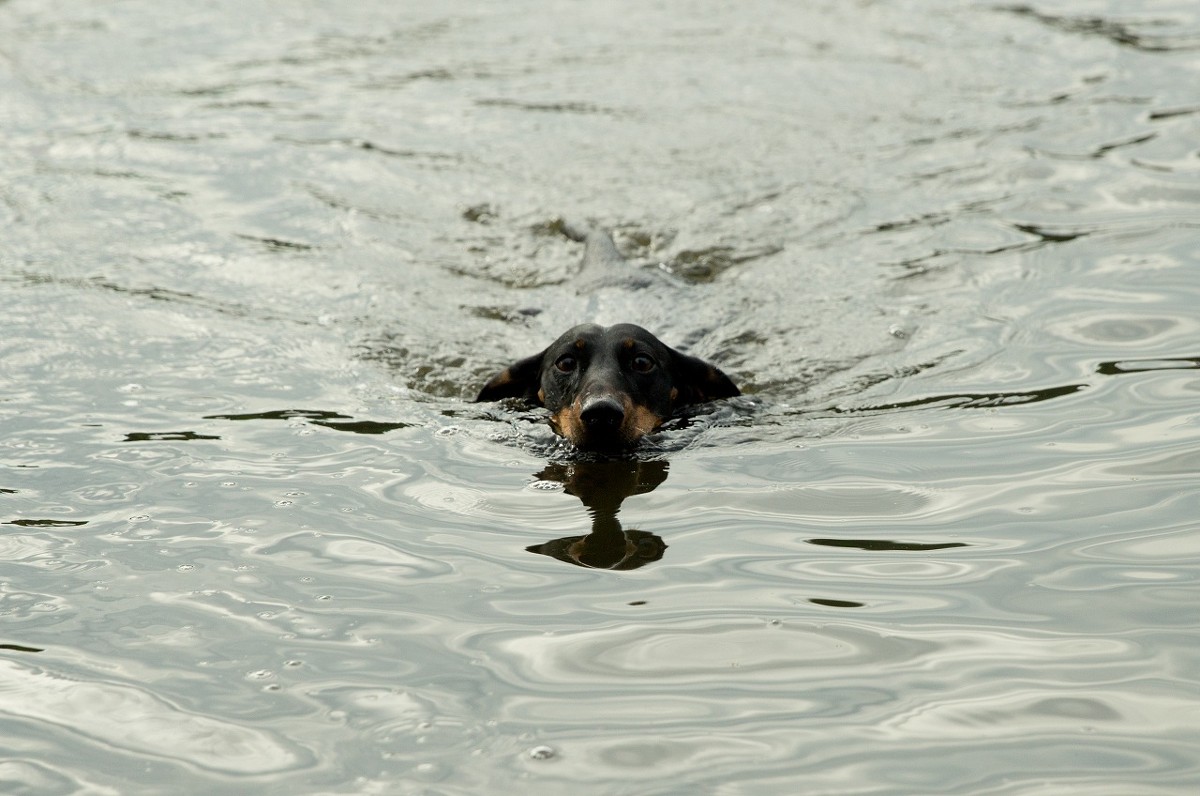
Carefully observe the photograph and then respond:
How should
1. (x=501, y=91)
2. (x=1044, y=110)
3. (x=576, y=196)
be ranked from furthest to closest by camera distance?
(x=501, y=91) → (x=1044, y=110) → (x=576, y=196)

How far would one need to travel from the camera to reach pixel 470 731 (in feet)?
11.2

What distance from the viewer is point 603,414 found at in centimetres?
566

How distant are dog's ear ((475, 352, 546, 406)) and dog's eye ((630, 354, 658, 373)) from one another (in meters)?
0.55

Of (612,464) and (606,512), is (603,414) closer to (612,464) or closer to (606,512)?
(612,464)

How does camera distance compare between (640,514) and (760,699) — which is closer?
(760,699)

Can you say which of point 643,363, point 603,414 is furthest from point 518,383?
point 603,414

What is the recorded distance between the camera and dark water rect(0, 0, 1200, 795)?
11.3ft

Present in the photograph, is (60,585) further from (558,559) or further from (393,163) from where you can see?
(393,163)

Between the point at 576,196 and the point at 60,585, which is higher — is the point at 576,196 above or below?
above

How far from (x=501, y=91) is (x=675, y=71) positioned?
1.75 meters

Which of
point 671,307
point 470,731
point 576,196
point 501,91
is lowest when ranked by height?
point 470,731

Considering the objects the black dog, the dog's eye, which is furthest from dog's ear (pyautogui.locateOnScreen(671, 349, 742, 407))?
the dog's eye

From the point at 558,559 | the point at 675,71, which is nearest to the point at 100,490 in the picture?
the point at 558,559

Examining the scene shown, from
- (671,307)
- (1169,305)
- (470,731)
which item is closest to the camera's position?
(470,731)
